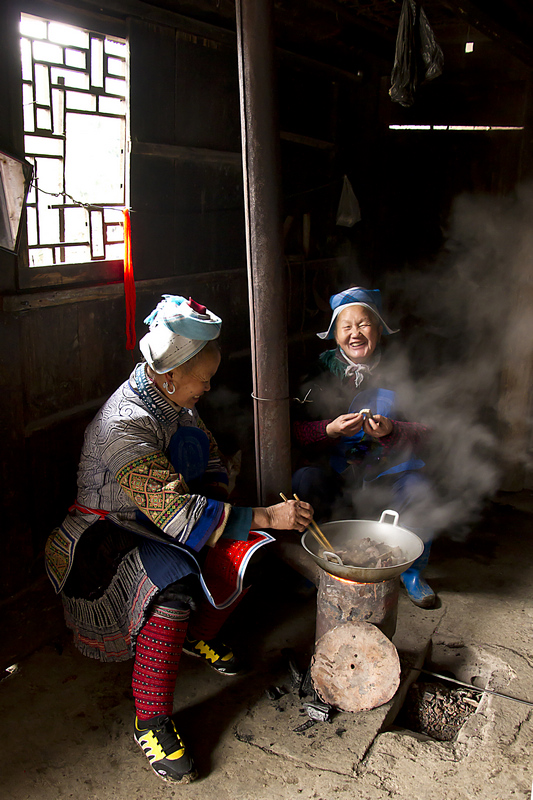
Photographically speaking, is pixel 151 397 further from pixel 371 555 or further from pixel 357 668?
pixel 357 668

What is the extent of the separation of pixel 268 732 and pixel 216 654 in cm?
55

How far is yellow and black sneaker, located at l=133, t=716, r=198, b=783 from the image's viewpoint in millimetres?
2539

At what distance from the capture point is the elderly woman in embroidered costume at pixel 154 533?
106 inches

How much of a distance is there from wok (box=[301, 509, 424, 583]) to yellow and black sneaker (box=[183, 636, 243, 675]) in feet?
2.53

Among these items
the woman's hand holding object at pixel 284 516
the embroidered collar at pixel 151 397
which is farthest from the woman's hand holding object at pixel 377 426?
the embroidered collar at pixel 151 397

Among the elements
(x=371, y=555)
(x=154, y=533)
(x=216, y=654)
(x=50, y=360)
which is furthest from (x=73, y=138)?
(x=216, y=654)

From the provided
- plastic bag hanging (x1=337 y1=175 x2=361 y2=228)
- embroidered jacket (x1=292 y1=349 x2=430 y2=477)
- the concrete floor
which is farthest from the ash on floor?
plastic bag hanging (x1=337 y1=175 x2=361 y2=228)

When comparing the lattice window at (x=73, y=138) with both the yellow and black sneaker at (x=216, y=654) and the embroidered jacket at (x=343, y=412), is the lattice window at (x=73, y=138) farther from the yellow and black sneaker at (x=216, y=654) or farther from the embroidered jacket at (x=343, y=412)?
the yellow and black sneaker at (x=216, y=654)

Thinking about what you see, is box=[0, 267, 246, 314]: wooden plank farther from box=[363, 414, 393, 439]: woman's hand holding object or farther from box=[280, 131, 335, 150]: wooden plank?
box=[363, 414, 393, 439]: woman's hand holding object

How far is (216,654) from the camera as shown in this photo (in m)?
3.25

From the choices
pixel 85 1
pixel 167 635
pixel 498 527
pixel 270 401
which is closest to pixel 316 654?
pixel 167 635

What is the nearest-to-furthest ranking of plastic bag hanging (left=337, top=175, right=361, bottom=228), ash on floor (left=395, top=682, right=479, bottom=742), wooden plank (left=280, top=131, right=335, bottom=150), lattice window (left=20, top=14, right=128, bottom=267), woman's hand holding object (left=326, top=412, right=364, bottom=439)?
1. ash on floor (left=395, top=682, right=479, bottom=742)
2. lattice window (left=20, top=14, right=128, bottom=267)
3. woman's hand holding object (left=326, top=412, right=364, bottom=439)
4. wooden plank (left=280, top=131, right=335, bottom=150)
5. plastic bag hanging (left=337, top=175, right=361, bottom=228)

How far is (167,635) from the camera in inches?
106

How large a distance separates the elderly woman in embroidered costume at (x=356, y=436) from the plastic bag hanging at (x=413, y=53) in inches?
53.9
